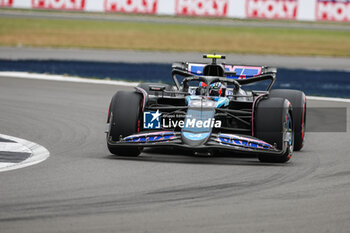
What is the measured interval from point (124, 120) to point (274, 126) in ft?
5.98

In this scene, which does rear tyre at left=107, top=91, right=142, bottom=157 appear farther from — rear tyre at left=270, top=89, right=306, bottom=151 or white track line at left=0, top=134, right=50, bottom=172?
rear tyre at left=270, top=89, right=306, bottom=151

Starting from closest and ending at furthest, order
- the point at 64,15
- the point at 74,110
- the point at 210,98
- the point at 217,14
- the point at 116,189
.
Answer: the point at 116,189 < the point at 210,98 < the point at 74,110 < the point at 217,14 < the point at 64,15

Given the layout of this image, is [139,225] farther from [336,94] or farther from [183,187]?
[336,94]

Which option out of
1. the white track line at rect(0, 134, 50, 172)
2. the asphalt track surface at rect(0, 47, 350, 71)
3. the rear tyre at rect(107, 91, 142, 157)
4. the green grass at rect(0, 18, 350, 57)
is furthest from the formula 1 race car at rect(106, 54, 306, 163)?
the green grass at rect(0, 18, 350, 57)

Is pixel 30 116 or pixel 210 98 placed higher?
pixel 210 98

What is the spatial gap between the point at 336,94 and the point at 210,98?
374 inches

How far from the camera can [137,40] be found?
34094 mm

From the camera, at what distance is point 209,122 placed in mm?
9547

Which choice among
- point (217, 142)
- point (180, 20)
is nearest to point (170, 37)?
point (180, 20)

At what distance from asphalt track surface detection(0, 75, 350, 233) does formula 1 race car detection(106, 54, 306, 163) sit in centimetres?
22

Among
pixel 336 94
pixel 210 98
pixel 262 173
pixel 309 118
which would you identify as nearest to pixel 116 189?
pixel 262 173

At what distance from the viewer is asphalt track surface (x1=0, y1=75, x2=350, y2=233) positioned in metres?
6.51

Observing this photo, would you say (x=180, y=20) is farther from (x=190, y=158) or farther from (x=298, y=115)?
(x=190, y=158)

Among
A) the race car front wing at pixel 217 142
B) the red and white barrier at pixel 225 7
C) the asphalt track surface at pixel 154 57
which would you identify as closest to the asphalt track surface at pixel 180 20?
the red and white barrier at pixel 225 7
